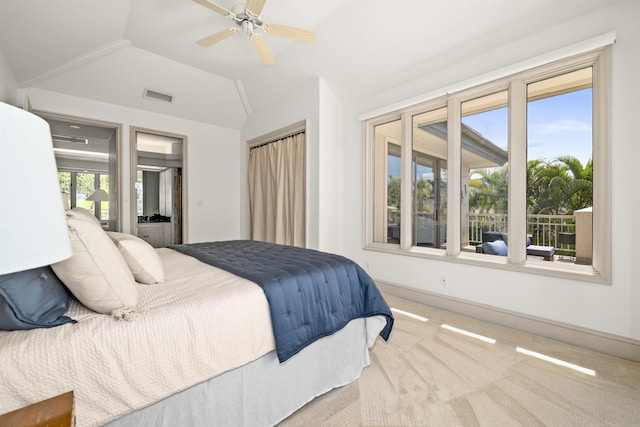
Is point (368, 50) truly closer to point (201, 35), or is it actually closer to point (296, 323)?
point (201, 35)

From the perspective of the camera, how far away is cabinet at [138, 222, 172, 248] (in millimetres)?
5815

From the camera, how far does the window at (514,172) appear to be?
2266 millimetres

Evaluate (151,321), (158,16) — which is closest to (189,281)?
(151,321)

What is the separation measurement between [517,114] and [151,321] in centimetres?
323

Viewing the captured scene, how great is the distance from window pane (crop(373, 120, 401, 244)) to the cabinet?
475 cm

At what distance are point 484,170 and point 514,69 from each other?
94 cm

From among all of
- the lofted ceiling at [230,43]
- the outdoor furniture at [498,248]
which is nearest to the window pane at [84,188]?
the lofted ceiling at [230,43]

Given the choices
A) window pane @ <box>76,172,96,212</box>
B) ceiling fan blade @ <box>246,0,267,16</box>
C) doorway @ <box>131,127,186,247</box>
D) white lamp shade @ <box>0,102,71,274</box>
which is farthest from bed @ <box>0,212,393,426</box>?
window pane @ <box>76,172,96,212</box>

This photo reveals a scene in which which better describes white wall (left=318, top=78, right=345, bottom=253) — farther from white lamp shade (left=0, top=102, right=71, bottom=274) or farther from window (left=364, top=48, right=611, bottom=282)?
white lamp shade (left=0, top=102, right=71, bottom=274)

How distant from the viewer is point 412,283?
3297 mm

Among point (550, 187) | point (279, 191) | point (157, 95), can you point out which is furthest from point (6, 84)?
point (550, 187)

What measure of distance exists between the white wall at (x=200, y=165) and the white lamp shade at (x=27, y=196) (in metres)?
4.29

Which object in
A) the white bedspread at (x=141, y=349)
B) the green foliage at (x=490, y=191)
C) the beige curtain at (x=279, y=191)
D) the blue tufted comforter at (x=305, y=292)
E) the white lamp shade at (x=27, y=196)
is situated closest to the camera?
the white lamp shade at (x=27, y=196)

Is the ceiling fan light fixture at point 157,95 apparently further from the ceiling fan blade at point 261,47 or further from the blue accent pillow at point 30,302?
the blue accent pillow at point 30,302
